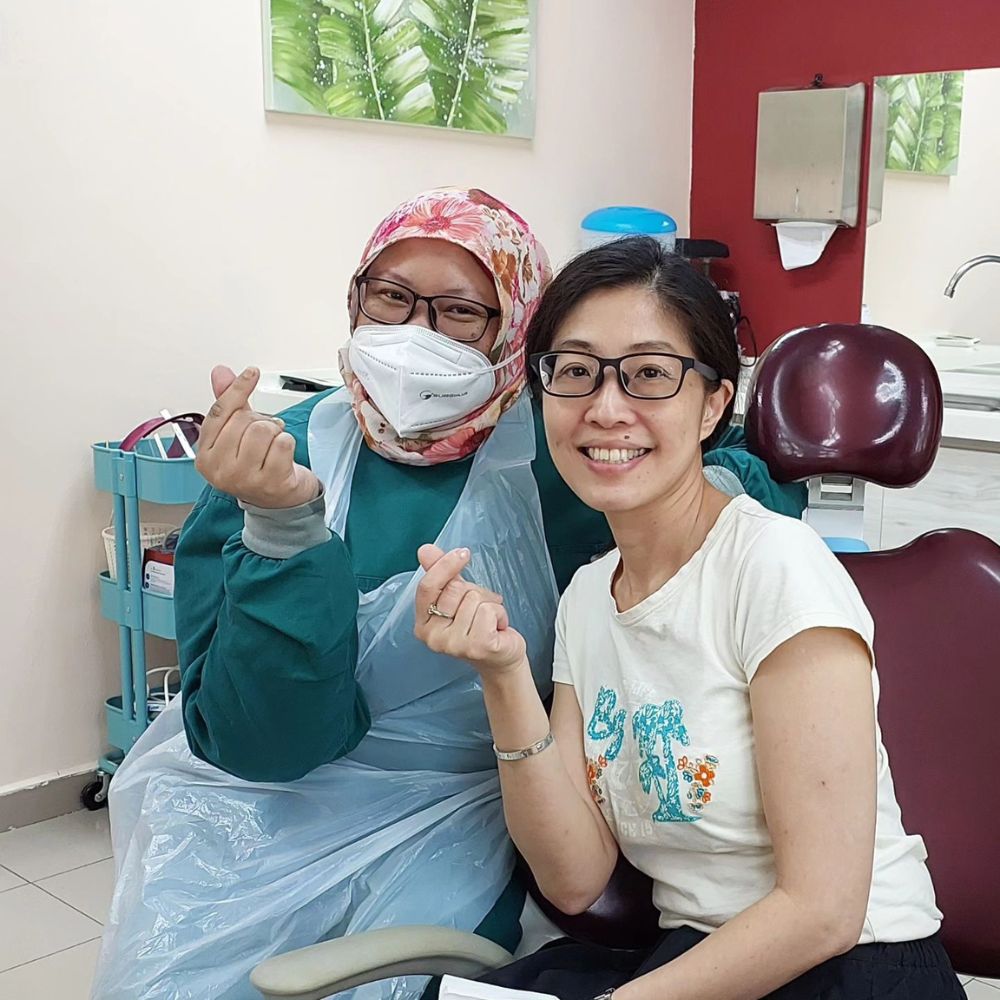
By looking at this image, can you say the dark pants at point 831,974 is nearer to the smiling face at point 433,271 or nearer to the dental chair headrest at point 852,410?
the dental chair headrest at point 852,410

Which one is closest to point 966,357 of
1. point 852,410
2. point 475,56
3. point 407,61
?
point 475,56

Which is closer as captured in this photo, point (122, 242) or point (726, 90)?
point (122, 242)

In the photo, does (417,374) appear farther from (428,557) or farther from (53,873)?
(53,873)

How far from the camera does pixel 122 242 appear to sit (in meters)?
2.93

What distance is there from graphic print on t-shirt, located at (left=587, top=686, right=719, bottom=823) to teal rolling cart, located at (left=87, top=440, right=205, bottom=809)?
1642 mm

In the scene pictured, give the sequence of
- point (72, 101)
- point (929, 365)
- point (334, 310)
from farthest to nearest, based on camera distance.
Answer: point (334, 310), point (72, 101), point (929, 365)

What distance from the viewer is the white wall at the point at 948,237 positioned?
361 centimetres

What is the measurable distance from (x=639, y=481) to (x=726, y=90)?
323 cm

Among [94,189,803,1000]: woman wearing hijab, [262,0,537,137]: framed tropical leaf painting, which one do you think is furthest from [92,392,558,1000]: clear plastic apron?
[262,0,537,137]: framed tropical leaf painting

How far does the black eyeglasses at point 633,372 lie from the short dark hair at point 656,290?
4 cm

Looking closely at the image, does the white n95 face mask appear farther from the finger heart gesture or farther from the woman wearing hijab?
the finger heart gesture

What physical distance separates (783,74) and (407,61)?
135cm

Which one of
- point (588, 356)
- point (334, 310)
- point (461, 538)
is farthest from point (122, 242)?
point (588, 356)

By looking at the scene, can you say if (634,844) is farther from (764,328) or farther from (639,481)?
(764,328)
